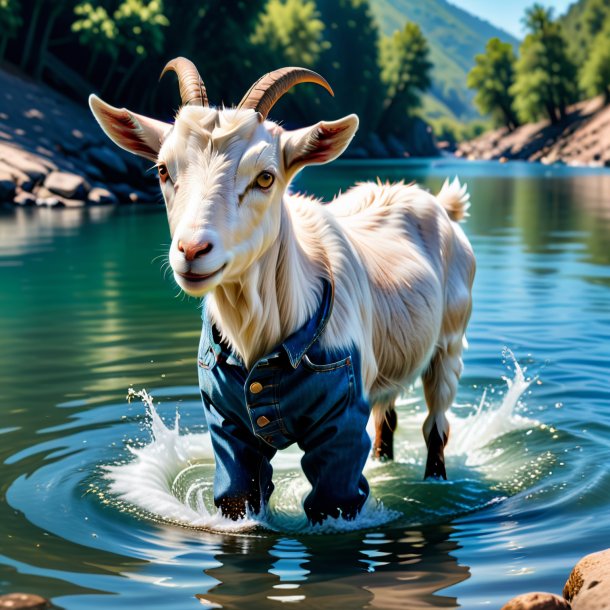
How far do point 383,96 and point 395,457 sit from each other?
100.0m

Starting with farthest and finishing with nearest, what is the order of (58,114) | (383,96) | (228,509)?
(383,96) → (58,114) → (228,509)

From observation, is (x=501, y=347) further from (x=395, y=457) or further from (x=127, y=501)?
(x=127, y=501)

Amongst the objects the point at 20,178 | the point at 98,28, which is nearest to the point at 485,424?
the point at 20,178

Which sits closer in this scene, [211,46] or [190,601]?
[190,601]

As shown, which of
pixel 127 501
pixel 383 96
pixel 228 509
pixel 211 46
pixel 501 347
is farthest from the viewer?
pixel 383 96

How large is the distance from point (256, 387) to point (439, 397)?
82.4 inches

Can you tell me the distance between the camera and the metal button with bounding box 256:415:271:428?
4.70m

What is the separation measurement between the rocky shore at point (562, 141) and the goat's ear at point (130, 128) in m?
63.6

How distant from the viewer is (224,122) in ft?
13.8

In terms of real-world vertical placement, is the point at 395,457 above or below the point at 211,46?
below

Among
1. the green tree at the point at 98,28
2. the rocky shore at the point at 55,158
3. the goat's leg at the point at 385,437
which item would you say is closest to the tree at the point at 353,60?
the green tree at the point at 98,28

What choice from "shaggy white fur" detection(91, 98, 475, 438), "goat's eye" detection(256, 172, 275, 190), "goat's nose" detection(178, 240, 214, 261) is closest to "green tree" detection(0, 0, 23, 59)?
"shaggy white fur" detection(91, 98, 475, 438)

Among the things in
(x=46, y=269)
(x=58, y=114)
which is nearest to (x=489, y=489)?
(x=46, y=269)

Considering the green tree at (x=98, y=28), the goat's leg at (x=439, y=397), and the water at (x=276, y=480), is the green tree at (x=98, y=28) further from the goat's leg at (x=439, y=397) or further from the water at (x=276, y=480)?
the goat's leg at (x=439, y=397)
